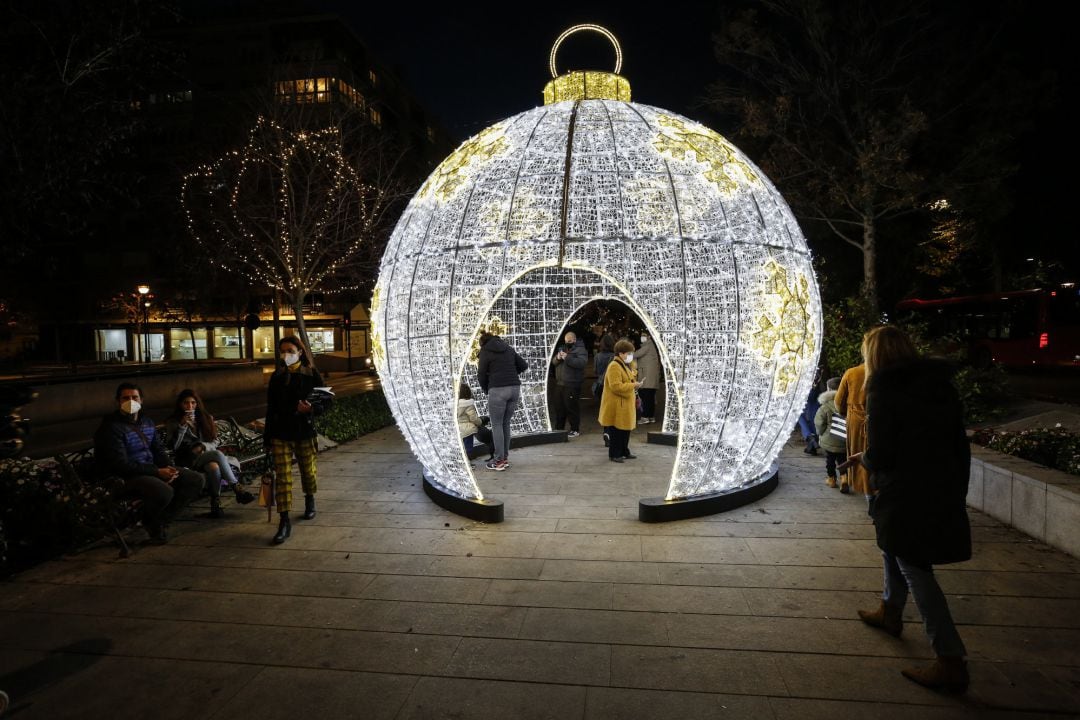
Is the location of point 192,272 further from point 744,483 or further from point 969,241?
point 969,241

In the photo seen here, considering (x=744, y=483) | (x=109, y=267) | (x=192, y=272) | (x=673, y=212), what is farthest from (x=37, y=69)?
(x=109, y=267)

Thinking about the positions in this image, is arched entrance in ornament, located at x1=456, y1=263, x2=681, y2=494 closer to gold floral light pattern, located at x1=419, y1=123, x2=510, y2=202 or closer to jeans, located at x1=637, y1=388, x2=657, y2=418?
jeans, located at x1=637, y1=388, x2=657, y2=418

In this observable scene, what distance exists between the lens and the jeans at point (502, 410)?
7438mm

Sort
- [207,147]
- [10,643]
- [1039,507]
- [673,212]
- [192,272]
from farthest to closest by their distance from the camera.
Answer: [192,272]
[207,147]
[673,212]
[1039,507]
[10,643]

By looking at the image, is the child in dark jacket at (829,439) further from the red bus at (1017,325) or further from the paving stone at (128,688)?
the red bus at (1017,325)

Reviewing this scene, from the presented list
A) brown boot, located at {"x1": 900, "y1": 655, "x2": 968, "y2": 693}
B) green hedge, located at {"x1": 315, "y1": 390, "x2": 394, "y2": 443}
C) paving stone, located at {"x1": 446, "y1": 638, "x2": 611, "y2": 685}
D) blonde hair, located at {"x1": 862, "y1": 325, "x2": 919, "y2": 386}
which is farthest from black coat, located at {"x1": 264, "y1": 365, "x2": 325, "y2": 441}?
brown boot, located at {"x1": 900, "y1": 655, "x2": 968, "y2": 693}

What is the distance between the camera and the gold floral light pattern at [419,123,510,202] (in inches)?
255

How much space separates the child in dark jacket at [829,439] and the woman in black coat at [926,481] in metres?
3.91

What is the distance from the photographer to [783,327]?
594 centimetres

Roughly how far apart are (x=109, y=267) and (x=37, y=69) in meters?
40.6

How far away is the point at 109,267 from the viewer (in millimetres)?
39406

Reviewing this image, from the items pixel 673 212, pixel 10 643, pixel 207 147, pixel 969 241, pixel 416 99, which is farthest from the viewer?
pixel 416 99

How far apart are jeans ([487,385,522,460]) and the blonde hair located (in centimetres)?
458

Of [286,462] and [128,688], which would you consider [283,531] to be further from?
[128,688]
